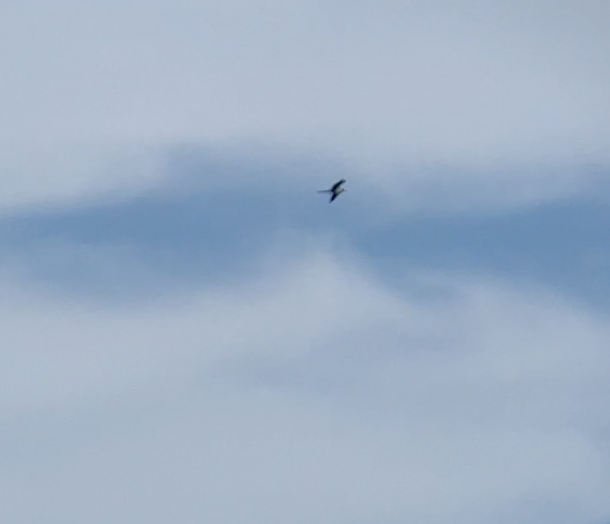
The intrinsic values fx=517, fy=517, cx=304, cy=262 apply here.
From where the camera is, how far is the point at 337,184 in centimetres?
3556
